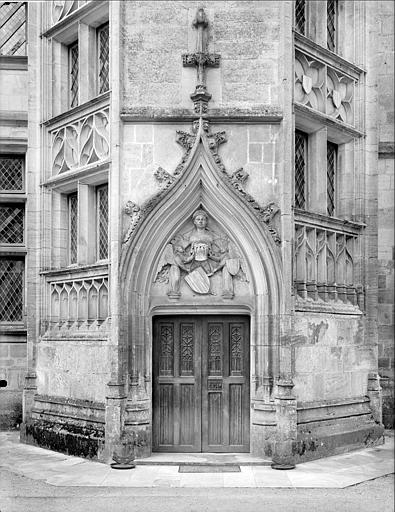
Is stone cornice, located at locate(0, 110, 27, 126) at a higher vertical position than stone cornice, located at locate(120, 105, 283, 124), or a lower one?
higher

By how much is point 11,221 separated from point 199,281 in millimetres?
4755

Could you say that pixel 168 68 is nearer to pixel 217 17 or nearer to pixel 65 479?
pixel 217 17

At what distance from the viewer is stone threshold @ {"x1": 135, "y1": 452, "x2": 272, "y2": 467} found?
33.0ft

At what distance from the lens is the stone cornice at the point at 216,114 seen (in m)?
10.5

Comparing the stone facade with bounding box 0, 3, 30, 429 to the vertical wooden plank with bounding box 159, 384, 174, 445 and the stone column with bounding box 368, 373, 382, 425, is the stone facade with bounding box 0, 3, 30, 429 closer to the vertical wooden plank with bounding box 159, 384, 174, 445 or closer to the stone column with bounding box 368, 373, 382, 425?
the vertical wooden plank with bounding box 159, 384, 174, 445

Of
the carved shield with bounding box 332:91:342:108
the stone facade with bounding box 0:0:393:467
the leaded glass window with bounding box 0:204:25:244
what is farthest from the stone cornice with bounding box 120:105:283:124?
A: the leaded glass window with bounding box 0:204:25:244

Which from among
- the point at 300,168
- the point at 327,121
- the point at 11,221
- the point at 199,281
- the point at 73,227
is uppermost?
Answer: the point at 327,121

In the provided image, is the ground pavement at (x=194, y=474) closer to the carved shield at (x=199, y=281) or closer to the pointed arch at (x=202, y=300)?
the pointed arch at (x=202, y=300)

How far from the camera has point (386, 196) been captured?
1355 cm

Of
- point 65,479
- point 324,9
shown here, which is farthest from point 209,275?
point 324,9

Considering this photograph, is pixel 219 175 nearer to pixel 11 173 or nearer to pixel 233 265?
pixel 233 265

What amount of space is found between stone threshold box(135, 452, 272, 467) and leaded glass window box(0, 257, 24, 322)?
443cm

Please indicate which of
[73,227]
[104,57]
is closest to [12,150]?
[73,227]

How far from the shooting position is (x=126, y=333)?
1044 cm
